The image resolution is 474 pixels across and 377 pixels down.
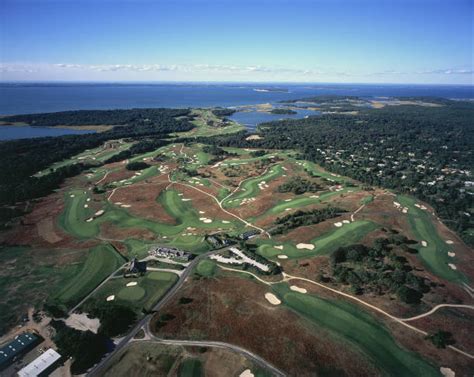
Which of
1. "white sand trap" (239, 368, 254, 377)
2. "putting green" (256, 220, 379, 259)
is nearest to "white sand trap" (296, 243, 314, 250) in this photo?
"putting green" (256, 220, 379, 259)

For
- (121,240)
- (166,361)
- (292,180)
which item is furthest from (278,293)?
(292,180)

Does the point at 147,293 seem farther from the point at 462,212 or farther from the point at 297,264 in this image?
the point at 462,212

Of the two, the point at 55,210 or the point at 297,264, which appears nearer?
the point at 297,264

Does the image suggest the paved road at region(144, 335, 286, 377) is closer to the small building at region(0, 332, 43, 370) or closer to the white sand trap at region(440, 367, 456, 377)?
the small building at region(0, 332, 43, 370)

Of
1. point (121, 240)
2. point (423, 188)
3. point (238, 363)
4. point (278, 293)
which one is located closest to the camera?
point (238, 363)

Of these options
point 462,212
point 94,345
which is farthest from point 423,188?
point 94,345

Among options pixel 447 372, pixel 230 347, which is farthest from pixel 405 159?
pixel 230 347

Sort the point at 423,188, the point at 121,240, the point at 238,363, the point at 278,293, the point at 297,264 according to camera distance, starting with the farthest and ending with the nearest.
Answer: the point at 423,188 → the point at 121,240 → the point at 297,264 → the point at 278,293 → the point at 238,363
